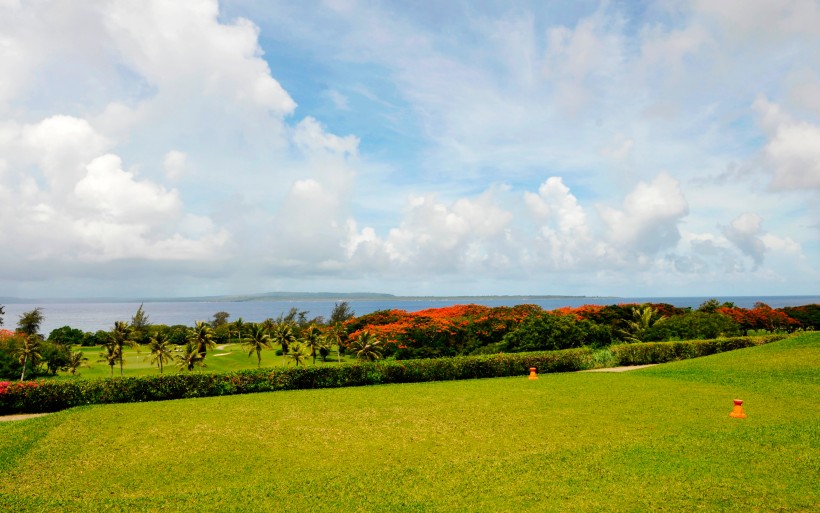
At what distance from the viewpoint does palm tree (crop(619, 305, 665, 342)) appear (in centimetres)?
3953

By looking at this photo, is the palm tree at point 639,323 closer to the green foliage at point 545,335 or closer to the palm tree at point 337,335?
the green foliage at point 545,335

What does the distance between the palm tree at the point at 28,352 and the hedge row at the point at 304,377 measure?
29575 mm

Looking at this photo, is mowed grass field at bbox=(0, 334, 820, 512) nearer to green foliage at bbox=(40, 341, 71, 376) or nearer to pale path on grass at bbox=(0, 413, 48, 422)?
pale path on grass at bbox=(0, 413, 48, 422)

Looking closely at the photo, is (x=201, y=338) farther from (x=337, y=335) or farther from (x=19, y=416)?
(x=19, y=416)

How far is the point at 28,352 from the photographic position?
4206 cm

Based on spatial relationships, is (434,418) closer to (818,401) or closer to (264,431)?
(264,431)

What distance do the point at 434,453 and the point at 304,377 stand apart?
1222cm

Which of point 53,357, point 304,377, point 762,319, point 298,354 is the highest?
point 304,377

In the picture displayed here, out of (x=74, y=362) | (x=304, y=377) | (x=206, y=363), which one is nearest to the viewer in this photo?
(x=304, y=377)

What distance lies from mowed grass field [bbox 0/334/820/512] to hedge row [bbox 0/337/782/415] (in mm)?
1463

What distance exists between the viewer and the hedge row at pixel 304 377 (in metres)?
18.6

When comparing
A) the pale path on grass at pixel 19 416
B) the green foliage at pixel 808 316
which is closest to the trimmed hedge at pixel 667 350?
the green foliage at pixel 808 316

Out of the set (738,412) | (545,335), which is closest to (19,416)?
(738,412)

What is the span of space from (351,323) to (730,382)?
34905 mm
